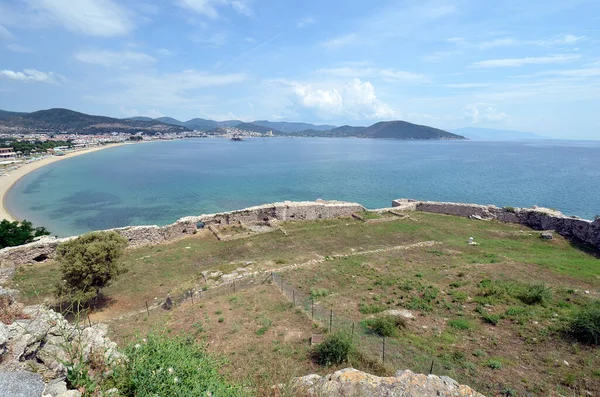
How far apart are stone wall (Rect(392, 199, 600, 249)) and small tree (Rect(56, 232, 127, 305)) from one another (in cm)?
2815

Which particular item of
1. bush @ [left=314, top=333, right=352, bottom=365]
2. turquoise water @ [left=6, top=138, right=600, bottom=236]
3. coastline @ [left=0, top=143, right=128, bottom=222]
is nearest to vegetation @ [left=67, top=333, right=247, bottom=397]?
bush @ [left=314, top=333, right=352, bottom=365]

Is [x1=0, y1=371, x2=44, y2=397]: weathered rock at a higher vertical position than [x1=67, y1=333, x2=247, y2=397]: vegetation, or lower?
higher

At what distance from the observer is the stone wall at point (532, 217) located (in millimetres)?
23750

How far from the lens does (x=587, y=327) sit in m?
9.74

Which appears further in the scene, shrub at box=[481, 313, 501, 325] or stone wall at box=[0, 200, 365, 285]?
stone wall at box=[0, 200, 365, 285]

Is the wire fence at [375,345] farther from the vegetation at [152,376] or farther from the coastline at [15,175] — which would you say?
the coastline at [15,175]

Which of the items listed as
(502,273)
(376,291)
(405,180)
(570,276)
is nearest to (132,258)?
(376,291)

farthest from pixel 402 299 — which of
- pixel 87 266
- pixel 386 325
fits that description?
pixel 87 266

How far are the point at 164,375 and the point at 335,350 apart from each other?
16.8 feet

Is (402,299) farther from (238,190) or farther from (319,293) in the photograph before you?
(238,190)

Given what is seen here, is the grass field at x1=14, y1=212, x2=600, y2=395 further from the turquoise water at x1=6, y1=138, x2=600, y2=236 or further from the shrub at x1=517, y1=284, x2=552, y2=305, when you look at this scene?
the turquoise water at x1=6, y1=138, x2=600, y2=236

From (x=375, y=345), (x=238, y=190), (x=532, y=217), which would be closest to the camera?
(x=375, y=345)

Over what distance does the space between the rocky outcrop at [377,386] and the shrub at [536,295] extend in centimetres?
794

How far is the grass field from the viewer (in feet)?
28.5
